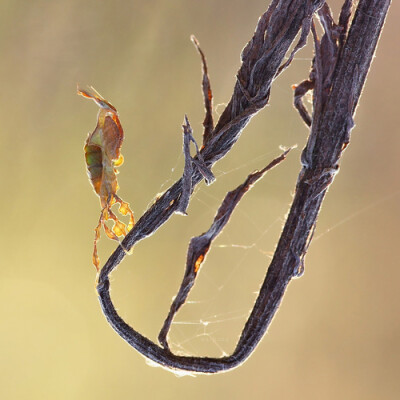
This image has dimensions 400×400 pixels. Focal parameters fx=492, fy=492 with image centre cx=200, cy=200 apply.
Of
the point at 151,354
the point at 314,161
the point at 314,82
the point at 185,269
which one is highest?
the point at 314,82

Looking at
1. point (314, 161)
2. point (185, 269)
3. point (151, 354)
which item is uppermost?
point (314, 161)

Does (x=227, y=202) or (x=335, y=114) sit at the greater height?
(x=335, y=114)

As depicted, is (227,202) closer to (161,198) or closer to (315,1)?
(161,198)

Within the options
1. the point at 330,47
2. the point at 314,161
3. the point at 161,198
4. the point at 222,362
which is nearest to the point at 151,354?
the point at 222,362

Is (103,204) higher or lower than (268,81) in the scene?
lower

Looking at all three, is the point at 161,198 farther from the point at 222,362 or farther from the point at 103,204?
the point at 222,362

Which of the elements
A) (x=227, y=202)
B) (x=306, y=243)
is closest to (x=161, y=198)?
(x=227, y=202)
